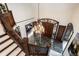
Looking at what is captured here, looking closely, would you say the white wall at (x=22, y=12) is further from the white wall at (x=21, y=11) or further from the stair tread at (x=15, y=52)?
the stair tread at (x=15, y=52)

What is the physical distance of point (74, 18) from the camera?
143 centimetres

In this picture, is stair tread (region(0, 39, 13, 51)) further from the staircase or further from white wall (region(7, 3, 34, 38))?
white wall (region(7, 3, 34, 38))

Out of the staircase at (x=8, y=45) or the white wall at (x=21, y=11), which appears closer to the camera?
the white wall at (x=21, y=11)

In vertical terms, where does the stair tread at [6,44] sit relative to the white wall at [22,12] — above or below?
below

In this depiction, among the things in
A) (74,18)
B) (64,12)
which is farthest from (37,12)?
(74,18)

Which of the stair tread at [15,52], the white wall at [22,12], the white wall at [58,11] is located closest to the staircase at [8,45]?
the stair tread at [15,52]

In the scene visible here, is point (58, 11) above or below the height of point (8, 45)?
above

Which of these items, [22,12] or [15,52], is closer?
[22,12]

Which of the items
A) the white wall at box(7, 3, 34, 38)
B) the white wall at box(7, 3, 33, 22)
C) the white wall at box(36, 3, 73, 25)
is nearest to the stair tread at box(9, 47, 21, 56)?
the white wall at box(7, 3, 34, 38)

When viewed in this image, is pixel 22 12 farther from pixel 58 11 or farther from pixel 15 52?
pixel 15 52

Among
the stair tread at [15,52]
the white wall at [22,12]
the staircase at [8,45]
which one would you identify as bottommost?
the stair tread at [15,52]

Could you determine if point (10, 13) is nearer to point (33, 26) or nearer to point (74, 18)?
point (33, 26)

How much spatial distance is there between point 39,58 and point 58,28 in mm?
659

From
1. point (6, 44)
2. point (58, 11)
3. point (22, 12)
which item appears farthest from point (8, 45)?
point (58, 11)
